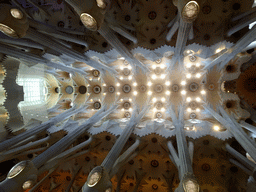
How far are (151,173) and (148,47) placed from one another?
7828 millimetres

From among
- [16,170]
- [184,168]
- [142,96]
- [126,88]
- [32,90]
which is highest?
[126,88]

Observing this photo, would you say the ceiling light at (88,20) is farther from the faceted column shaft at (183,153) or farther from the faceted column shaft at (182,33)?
the faceted column shaft at (183,153)

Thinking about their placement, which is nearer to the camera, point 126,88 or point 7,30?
point 7,30

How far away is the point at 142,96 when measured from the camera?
13102 millimetres

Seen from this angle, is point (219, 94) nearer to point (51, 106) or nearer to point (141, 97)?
point (141, 97)

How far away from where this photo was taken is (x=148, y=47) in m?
8.97

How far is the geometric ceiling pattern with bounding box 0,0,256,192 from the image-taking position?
7539 millimetres

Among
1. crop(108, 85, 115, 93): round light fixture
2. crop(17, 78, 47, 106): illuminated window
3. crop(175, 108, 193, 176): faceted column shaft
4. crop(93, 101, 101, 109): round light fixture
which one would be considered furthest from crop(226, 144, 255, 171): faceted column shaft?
crop(17, 78, 47, 106): illuminated window

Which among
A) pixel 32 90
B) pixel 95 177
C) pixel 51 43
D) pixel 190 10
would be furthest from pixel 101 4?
pixel 32 90

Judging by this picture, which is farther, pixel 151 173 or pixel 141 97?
pixel 141 97

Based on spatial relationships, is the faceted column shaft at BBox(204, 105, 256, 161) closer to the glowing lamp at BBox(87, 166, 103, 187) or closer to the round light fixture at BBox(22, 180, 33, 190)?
the glowing lamp at BBox(87, 166, 103, 187)

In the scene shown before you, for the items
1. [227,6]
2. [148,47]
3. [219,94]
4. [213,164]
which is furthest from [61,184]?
[227,6]

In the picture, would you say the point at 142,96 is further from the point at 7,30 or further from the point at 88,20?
the point at 7,30

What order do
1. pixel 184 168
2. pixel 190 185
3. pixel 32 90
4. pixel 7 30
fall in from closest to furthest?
pixel 190 185 < pixel 7 30 < pixel 184 168 < pixel 32 90
